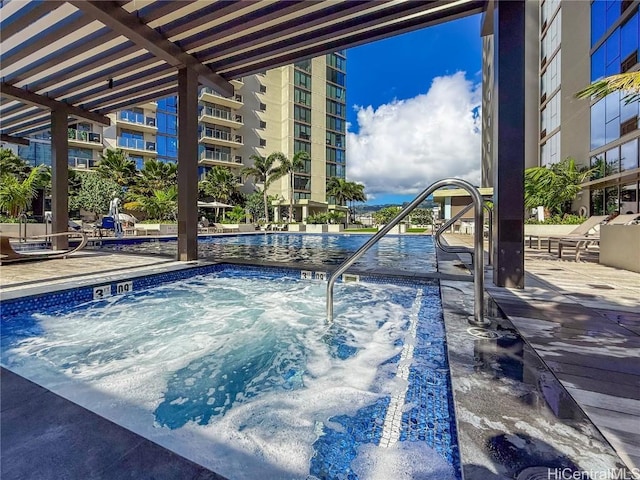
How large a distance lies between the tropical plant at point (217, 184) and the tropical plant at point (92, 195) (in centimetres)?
703

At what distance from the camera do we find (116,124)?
26031 millimetres

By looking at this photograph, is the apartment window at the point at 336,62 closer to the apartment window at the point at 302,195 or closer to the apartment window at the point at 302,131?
the apartment window at the point at 302,131

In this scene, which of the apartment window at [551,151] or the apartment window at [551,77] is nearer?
the apartment window at [551,77]

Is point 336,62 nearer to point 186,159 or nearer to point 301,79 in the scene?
point 301,79

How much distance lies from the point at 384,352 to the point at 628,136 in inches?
670

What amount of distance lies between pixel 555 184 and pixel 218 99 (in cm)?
2749

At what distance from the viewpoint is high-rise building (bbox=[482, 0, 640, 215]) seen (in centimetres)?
1331

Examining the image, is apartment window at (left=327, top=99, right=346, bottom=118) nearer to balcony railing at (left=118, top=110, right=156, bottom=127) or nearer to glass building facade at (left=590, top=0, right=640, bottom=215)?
balcony railing at (left=118, top=110, right=156, bottom=127)

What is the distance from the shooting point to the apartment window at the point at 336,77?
38.5m

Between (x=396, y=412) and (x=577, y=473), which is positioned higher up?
(x=577, y=473)

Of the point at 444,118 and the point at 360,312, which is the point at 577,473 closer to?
the point at 360,312

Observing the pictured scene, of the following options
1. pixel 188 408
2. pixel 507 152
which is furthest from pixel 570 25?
pixel 188 408

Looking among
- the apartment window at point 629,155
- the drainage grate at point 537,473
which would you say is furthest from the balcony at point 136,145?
the drainage grate at point 537,473

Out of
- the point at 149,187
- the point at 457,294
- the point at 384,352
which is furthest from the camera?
the point at 149,187
